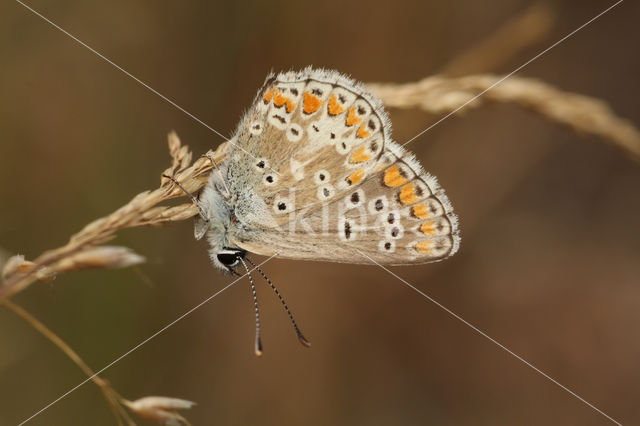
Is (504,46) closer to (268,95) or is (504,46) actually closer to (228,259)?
(268,95)

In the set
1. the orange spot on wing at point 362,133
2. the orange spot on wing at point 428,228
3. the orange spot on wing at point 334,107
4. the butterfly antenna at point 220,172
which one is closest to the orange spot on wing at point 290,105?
the orange spot on wing at point 334,107

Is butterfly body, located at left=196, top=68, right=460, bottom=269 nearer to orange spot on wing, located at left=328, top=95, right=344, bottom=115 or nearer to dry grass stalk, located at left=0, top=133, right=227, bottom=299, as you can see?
orange spot on wing, located at left=328, top=95, right=344, bottom=115

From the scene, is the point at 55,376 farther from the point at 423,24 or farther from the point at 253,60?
the point at 423,24

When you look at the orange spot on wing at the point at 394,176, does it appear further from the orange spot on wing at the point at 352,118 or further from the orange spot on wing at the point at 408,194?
the orange spot on wing at the point at 352,118

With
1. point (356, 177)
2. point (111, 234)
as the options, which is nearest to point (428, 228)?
point (356, 177)

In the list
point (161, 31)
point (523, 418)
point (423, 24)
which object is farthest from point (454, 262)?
point (161, 31)

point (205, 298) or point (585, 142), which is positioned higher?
point (585, 142)

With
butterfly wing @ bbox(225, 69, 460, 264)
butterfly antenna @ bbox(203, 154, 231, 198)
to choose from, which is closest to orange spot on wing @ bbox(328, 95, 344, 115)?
butterfly wing @ bbox(225, 69, 460, 264)
